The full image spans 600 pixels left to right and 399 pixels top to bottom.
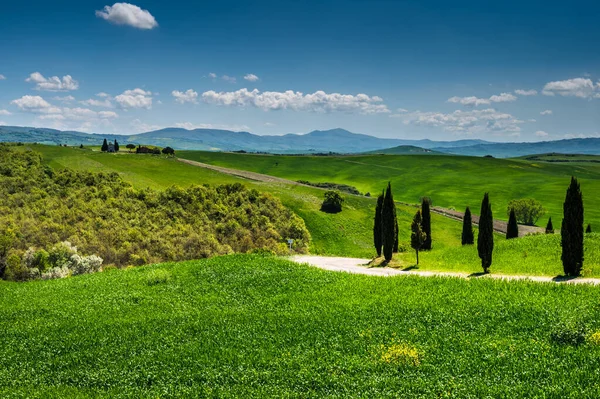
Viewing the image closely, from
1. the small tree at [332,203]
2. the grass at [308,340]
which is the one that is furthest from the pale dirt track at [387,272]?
the small tree at [332,203]

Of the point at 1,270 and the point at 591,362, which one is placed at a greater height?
the point at 591,362

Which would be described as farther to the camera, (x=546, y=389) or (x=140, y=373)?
(x=140, y=373)

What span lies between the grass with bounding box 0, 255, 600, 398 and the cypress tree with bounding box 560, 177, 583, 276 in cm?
1003

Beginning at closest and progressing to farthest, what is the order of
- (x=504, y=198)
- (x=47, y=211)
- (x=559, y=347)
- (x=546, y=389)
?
(x=546, y=389) → (x=559, y=347) → (x=47, y=211) → (x=504, y=198)

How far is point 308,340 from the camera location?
70.4 ft

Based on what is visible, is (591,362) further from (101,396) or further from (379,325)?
(101,396)

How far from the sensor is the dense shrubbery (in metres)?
54.5

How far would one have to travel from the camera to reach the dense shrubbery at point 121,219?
54531 mm

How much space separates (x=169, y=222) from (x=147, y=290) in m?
37.4

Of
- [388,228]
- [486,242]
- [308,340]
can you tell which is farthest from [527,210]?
[308,340]

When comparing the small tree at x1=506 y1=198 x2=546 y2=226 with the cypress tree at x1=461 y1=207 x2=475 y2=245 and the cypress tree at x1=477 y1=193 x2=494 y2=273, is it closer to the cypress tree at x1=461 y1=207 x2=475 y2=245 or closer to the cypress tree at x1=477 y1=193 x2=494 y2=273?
the cypress tree at x1=461 y1=207 x2=475 y2=245

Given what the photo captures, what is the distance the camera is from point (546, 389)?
1481 centimetres

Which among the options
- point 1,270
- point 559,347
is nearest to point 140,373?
point 559,347

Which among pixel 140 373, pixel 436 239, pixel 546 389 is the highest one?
pixel 546 389
